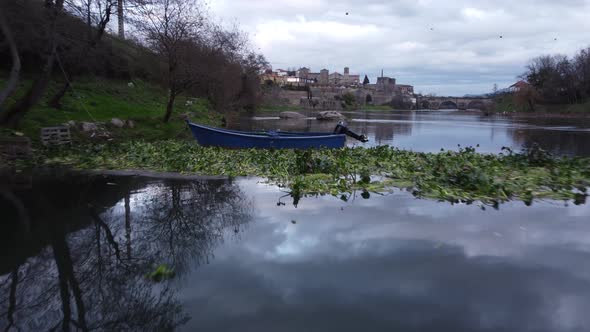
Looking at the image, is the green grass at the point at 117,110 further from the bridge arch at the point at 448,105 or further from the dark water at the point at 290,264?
the bridge arch at the point at 448,105

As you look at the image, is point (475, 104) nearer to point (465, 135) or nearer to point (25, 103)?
point (465, 135)

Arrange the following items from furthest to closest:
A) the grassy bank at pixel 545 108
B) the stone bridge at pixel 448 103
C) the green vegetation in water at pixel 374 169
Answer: the stone bridge at pixel 448 103
the grassy bank at pixel 545 108
the green vegetation in water at pixel 374 169

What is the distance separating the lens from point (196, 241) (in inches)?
303

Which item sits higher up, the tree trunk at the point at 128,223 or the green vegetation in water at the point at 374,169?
the green vegetation in water at the point at 374,169

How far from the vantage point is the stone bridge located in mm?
166125

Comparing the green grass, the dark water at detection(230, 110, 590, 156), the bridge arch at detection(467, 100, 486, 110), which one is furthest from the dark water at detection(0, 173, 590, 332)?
the bridge arch at detection(467, 100, 486, 110)

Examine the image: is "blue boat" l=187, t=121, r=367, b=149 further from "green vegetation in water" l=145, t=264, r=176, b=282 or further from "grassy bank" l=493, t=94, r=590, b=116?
"grassy bank" l=493, t=94, r=590, b=116

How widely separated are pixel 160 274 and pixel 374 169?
10.0m

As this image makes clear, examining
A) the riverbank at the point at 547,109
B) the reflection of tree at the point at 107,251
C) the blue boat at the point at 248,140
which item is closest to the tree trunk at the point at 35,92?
the blue boat at the point at 248,140

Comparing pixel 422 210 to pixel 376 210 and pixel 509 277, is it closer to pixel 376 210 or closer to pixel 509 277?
pixel 376 210

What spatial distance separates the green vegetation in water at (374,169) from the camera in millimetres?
11539

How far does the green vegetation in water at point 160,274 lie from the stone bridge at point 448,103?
167236mm

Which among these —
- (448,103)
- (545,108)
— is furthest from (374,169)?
(448,103)

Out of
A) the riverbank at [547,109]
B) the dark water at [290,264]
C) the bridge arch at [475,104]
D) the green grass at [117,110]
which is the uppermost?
the bridge arch at [475,104]
